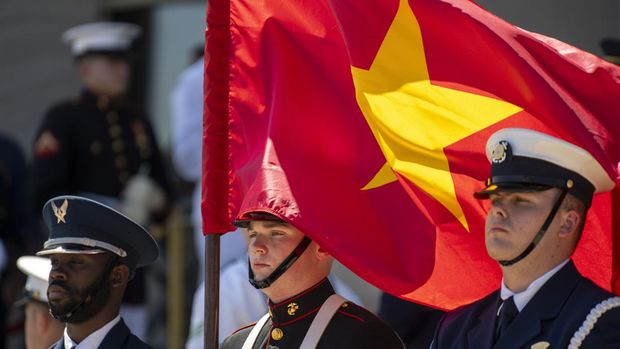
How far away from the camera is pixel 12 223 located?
33.0 feet

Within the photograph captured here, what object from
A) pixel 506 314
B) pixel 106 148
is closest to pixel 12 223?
pixel 106 148

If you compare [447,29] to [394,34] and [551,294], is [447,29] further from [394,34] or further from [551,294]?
[551,294]

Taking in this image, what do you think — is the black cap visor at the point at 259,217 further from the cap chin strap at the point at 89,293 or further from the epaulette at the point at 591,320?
the epaulette at the point at 591,320

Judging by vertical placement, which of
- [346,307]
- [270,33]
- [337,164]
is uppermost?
[270,33]

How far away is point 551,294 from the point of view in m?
5.45

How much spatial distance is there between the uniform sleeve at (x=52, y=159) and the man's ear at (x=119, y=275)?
304 cm

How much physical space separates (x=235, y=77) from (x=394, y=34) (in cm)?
72

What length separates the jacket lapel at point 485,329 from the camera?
560 centimetres

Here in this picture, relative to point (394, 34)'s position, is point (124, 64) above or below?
below

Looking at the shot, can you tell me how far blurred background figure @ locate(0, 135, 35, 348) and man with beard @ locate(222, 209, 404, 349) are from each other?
402 cm

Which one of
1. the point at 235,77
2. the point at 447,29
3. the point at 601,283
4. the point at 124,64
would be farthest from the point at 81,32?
the point at 601,283

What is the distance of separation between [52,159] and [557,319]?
4.91 meters

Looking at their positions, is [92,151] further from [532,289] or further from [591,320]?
[591,320]

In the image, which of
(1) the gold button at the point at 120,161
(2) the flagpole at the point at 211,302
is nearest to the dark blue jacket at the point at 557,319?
(2) the flagpole at the point at 211,302
